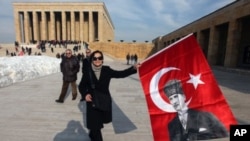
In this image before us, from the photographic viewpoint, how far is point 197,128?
2.90 metres

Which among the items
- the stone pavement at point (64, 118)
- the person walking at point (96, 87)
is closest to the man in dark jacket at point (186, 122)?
the person walking at point (96, 87)

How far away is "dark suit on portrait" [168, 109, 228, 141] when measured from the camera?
2.83 metres

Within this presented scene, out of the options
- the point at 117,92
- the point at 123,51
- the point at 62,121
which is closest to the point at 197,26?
the point at 117,92

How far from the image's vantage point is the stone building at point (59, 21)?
63.2 m

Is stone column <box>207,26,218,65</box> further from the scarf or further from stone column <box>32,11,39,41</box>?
stone column <box>32,11,39,41</box>

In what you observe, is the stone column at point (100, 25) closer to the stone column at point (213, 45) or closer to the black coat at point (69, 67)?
the stone column at point (213, 45)

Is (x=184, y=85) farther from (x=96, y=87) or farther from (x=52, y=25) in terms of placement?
(x=52, y=25)

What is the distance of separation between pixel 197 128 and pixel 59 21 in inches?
2906

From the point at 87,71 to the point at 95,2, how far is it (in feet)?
205

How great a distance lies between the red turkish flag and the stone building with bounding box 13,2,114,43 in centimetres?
6233

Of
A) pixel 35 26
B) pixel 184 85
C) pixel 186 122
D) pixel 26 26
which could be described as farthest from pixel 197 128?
pixel 26 26

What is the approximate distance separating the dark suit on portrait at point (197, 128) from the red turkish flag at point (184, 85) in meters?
0.02

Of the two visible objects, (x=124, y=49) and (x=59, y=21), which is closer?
(x=124, y=49)

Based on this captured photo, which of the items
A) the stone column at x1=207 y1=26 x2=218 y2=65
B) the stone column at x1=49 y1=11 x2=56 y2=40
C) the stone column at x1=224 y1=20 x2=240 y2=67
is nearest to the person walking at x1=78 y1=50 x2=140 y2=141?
the stone column at x1=224 y1=20 x2=240 y2=67
